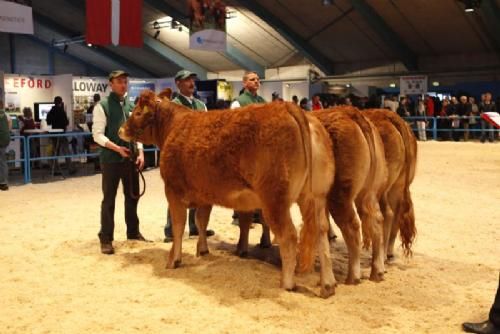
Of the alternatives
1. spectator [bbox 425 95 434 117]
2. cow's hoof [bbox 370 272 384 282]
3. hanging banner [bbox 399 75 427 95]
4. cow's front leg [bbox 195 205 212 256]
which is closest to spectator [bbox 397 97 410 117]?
spectator [bbox 425 95 434 117]

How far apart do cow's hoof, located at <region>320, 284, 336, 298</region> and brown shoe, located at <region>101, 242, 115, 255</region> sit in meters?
2.60

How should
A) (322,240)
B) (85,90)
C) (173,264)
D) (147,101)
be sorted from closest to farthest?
(322,240), (173,264), (147,101), (85,90)

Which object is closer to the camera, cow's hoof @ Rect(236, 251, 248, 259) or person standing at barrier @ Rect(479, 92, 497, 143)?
cow's hoof @ Rect(236, 251, 248, 259)

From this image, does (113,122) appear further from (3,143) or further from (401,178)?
(3,143)

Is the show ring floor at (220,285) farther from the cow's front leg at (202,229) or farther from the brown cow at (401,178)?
the brown cow at (401,178)

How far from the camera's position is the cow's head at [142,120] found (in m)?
5.66

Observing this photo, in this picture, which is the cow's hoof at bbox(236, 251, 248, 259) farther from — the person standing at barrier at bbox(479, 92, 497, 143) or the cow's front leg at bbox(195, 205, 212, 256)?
the person standing at barrier at bbox(479, 92, 497, 143)

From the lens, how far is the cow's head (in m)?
5.66

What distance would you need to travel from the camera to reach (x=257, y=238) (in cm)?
669

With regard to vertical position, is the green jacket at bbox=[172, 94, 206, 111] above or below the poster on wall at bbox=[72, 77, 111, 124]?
below

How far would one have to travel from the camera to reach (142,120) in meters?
5.66

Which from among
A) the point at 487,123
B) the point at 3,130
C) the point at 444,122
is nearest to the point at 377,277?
the point at 3,130

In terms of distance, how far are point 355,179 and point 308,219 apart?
606 millimetres

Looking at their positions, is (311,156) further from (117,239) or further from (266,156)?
(117,239)
